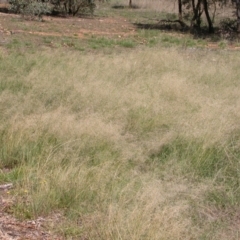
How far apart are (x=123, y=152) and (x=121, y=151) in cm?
6

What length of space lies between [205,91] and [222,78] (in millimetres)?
1210

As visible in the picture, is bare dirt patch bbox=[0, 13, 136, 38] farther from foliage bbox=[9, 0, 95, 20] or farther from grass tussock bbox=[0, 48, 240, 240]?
grass tussock bbox=[0, 48, 240, 240]

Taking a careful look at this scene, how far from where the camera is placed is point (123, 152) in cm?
478

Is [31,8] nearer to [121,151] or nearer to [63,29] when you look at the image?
[63,29]

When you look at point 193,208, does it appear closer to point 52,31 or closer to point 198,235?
point 198,235

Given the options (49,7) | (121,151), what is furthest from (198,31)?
(121,151)

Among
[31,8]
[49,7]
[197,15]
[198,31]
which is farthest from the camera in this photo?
[49,7]

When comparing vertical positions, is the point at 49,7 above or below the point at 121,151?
above

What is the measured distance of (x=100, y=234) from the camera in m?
3.19

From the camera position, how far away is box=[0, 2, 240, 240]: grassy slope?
3469 mm

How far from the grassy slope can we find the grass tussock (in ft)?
0.04

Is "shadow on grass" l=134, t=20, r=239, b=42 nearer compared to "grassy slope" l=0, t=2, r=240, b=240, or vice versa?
"grassy slope" l=0, t=2, r=240, b=240

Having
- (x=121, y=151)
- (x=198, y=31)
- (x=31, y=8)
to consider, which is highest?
(x=31, y=8)

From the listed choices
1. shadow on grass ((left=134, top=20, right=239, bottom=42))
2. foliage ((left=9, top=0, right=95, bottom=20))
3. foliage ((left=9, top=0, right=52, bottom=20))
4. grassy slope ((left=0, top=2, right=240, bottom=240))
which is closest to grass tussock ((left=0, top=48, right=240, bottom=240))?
grassy slope ((left=0, top=2, right=240, bottom=240))
